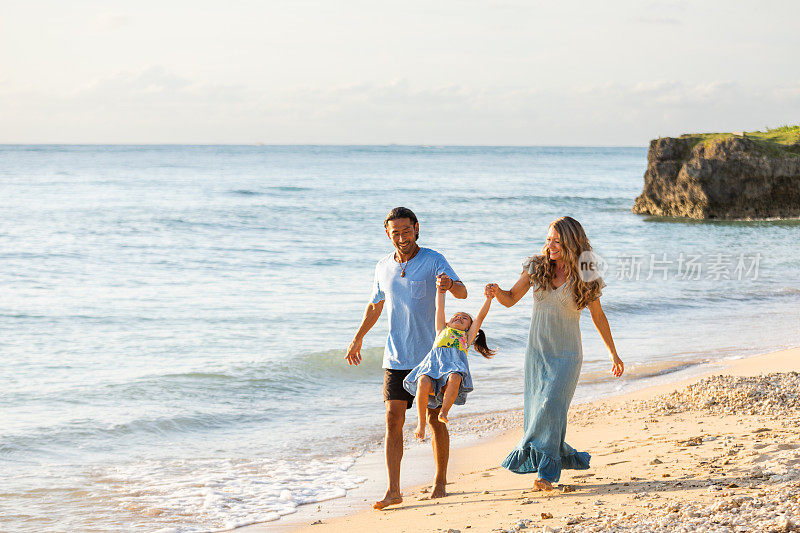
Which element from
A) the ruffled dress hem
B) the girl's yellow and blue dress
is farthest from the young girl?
the ruffled dress hem

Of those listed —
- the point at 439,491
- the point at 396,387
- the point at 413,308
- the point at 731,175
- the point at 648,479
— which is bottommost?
the point at 439,491

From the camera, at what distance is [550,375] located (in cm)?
473

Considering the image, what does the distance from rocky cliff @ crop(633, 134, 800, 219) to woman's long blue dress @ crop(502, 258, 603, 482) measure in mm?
28229

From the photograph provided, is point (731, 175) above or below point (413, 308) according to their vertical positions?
above

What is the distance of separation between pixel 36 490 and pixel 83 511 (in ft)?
2.36

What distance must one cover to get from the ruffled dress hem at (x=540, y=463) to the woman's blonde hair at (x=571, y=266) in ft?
3.22

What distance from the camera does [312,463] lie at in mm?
6609

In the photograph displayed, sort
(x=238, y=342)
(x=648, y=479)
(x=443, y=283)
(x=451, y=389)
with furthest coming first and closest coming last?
(x=238, y=342) → (x=648, y=479) → (x=443, y=283) → (x=451, y=389)

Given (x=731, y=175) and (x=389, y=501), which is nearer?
(x=389, y=501)

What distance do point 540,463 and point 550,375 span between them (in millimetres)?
560

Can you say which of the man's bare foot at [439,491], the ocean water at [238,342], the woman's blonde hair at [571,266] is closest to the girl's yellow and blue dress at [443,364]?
the woman's blonde hair at [571,266]

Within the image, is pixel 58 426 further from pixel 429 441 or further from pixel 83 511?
pixel 429 441

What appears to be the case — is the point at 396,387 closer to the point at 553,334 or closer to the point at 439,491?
the point at 439,491

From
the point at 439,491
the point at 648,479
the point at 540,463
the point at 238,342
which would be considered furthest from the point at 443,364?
the point at 238,342
